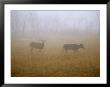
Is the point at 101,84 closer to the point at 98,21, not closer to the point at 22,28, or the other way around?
the point at 98,21

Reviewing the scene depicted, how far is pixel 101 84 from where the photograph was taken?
6.07ft

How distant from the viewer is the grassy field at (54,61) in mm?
1856

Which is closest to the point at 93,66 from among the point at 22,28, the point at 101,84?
the point at 101,84

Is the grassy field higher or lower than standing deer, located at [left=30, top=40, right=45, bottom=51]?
lower

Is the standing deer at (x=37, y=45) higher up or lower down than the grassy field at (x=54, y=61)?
higher up

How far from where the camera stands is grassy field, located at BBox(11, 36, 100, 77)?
1.86 meters

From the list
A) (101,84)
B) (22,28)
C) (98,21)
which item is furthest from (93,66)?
(22,28)

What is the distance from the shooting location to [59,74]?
73.2 inches

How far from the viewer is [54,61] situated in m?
1.86

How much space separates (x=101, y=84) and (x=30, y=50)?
0.39m

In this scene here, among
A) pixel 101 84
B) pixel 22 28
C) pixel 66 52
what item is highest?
pixel 22 28

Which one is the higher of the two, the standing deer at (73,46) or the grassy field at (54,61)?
the standing deer at (73,46)

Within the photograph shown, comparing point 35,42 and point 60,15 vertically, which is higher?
point 60,15

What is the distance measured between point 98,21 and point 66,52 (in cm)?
22
